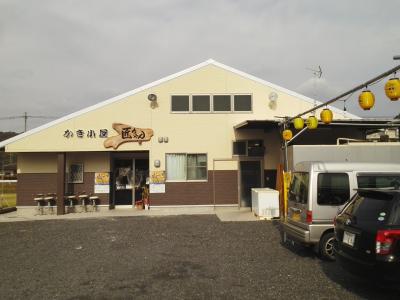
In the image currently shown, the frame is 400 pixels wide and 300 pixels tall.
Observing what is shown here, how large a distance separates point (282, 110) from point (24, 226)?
38.4 ft

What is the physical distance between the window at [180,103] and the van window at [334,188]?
10539mm

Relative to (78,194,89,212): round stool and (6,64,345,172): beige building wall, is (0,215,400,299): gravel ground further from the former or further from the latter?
(6,64,345,172): beige building wall

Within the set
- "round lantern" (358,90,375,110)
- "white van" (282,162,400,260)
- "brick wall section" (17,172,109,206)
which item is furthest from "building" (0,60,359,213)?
"white van" (282,162,400,260)

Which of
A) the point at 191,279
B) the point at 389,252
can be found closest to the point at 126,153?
the point at 191,279

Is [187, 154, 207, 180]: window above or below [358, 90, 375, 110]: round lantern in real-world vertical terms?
below

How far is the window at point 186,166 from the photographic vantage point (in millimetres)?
17156

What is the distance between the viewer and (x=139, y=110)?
1717 cm

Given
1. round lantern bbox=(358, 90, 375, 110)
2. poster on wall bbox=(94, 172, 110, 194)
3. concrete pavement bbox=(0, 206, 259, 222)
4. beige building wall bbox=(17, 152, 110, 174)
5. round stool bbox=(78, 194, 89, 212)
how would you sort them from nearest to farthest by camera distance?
round lantern bbox=(358, 90, 375, 110), concrete pavement bbox=(0, 206, 259, 222), round stool bbox=(78, 194, 89, 212), poster on wall bbox=(94, 172, 110, 194), beige building wall bbox=(17, 152, 110, 174)

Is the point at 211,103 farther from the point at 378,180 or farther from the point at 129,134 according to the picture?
the point at 378,180

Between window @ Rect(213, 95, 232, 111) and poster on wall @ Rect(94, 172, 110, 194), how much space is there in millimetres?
5899

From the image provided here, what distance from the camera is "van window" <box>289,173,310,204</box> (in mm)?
7764

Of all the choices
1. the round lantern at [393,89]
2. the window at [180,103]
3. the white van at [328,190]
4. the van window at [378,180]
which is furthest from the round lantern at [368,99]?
the window at [180,103]

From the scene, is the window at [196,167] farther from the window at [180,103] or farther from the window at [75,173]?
the window at [75,173]

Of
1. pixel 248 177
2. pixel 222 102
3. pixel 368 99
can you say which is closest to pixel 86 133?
pixel 222 102
